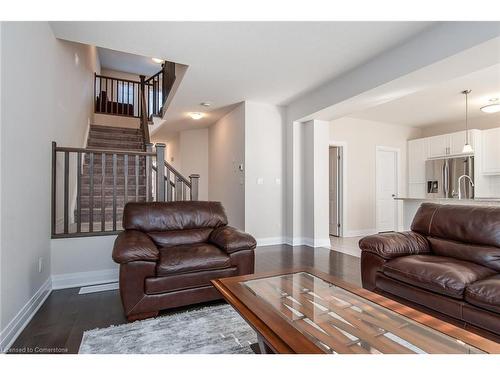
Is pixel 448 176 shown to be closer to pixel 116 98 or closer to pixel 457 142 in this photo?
pixel 457 142

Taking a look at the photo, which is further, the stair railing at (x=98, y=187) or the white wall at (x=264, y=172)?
the white wall at (x=264, y=172)

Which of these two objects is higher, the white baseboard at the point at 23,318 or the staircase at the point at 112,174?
the staircase at the point at 112,174

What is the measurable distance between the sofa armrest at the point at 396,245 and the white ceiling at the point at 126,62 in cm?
716

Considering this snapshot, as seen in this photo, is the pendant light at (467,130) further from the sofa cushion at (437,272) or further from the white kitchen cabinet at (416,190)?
the sofa cushion at (437,272)

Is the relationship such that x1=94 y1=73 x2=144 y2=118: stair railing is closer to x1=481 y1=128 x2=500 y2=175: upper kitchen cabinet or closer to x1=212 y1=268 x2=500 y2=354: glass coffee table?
x1=212 y1=268 x2=500 y2=354: glass coffee table

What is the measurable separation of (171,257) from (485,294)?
82.6 inches

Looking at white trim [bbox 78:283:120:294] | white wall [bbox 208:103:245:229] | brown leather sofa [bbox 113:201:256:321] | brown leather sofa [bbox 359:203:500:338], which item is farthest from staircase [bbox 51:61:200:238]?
brown leather sofa [bbox 359:203:500:338]

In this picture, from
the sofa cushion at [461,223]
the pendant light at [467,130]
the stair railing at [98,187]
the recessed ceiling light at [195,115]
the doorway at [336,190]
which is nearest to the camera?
the sofa cushion at [461,223]

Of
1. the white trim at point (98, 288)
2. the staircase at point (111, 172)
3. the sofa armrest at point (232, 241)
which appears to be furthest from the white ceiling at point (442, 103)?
the staircase at point (111, 172)

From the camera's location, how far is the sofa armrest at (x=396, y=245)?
2.23 metres

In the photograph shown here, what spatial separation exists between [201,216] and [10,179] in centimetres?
163

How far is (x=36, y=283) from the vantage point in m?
2.29

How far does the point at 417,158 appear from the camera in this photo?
637 centimetres

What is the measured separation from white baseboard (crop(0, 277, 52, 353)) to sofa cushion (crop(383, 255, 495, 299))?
2.67 meters
